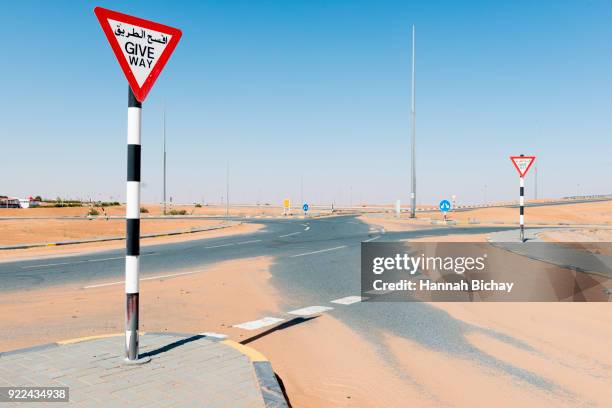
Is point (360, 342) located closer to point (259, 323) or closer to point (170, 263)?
point (259, 323)

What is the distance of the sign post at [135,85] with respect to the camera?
176 inches

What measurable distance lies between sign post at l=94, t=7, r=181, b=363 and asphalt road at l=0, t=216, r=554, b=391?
281cm

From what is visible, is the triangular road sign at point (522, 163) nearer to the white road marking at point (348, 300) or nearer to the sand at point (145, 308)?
the white road marking at point (348, 300)

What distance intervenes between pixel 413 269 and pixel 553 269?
132 inches

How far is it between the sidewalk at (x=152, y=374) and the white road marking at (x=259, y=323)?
46.5 inches

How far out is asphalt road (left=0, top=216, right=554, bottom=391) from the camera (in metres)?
6.02

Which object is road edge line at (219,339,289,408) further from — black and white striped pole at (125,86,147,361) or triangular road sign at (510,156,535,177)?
triangular road sign at (510,156,535,177)

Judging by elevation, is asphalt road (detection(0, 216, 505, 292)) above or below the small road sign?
below

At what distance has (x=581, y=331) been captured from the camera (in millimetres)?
6215

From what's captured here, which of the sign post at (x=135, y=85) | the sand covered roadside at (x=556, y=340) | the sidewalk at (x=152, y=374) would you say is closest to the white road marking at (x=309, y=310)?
the sand covered roadside at (x=556, y=340)

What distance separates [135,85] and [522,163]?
53.0 feet

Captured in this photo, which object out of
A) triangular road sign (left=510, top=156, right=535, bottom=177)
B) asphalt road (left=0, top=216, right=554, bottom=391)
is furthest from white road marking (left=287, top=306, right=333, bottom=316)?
triangular road sign (left=510, top=156, right=535, bottom=177)

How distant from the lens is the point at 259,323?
6.72 m

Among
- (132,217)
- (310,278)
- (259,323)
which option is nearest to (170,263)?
(310,278)
